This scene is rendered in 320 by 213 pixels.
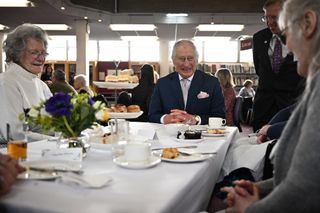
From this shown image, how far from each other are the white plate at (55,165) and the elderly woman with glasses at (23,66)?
0.98m

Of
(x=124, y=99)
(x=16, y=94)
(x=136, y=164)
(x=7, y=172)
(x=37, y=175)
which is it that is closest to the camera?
(x=7, y=172)

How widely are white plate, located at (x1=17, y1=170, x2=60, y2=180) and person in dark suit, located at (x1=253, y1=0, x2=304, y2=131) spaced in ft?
6.85

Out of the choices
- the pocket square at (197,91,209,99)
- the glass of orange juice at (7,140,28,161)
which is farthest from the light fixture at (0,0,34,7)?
the glass of orange juice at (7,140,28,161)

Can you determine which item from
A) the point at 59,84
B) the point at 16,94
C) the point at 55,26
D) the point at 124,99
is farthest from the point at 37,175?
the point at 55,26

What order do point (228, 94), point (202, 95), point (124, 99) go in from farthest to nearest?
point (228, 94) < point (124, 99) < point (202, 95)

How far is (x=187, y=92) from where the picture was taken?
2.87 m

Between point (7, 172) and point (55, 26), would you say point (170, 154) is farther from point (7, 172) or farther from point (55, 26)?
point (55, 26)

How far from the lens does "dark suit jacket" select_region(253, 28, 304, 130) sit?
9.25ft

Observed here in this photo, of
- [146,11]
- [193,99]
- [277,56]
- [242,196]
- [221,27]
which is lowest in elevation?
[242,196]

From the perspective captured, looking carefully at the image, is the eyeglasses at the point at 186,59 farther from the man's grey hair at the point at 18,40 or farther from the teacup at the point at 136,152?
the teacup at the point at 136,152

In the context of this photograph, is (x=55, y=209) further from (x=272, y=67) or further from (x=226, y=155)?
(x=272, y=67)

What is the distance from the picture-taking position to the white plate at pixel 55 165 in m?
1.24

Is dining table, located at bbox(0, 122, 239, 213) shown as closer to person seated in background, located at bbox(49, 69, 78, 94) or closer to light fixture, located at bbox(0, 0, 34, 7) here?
person seated in background, located at bbox(49, 69, 78, 94)

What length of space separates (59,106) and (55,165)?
0.80 ft
